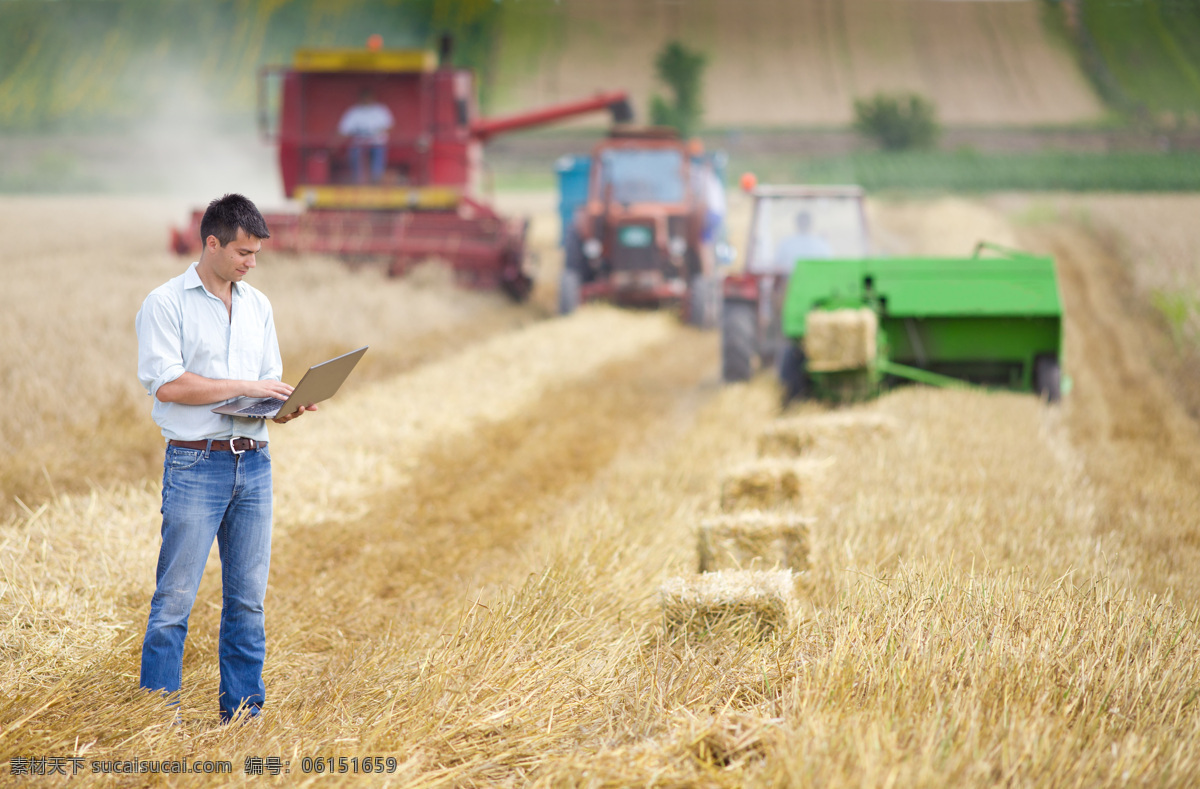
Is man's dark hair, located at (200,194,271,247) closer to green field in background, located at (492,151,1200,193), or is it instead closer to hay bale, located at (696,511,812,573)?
hay bale, located at (696,511,812,573)

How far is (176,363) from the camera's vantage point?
299cm

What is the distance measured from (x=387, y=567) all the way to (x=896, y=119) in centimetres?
5159

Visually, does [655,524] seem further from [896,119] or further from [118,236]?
[896,119]

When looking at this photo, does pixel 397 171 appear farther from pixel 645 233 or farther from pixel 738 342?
pixel 738 342

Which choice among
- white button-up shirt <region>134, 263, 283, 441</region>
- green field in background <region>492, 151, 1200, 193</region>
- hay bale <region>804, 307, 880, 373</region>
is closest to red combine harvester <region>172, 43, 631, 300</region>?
hay bale <region>804, 307, 880, 373</region>

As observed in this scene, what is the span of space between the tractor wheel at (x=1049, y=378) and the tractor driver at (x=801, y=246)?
2.65 m

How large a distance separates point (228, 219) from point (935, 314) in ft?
20.1

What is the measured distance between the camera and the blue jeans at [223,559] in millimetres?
3070

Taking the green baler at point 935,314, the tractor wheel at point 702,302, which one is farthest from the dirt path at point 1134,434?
the tractor wheel at point 702,302

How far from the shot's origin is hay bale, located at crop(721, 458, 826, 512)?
5215 mm

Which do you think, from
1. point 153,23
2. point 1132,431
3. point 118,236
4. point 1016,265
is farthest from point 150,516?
point 153,23

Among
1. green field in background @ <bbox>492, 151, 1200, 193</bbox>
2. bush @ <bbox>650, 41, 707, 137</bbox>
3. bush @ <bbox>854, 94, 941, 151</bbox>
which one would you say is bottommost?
green field in background @ <bbox>492, 151, 1200, 193</bbox>

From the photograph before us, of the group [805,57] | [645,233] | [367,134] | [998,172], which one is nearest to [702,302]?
[645,233]

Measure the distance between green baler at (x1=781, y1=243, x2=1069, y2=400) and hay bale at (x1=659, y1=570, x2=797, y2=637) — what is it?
4.29 m
